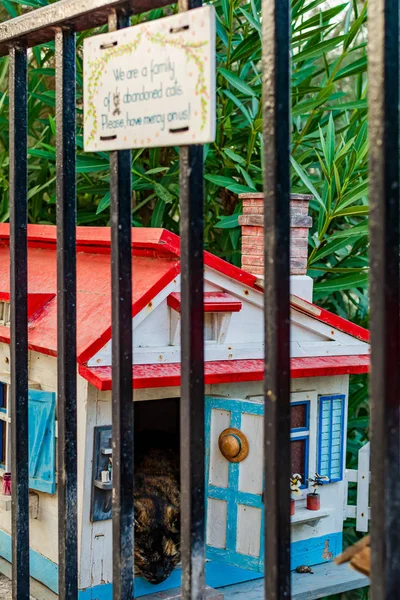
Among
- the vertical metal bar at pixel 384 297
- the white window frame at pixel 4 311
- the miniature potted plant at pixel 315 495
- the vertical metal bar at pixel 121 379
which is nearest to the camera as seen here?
the vertical metal bar at pixel 384 297

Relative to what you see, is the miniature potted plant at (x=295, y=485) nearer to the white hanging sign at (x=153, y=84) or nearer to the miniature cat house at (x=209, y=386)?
the miniature cat house at (x=209, y=386)

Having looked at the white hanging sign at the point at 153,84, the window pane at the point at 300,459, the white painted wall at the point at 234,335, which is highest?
the white hanging sign at the point at 153,84

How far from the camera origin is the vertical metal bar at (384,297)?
571mm

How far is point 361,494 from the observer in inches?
110

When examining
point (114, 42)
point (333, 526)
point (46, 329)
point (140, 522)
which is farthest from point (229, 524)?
point (114, 42)

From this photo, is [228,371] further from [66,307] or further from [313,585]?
[66,307]

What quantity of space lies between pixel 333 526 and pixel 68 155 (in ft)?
6.72

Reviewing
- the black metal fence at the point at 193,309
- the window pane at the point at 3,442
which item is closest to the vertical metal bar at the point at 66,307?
the black metal fence at the point at 193,309

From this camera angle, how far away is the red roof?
6.87 ft

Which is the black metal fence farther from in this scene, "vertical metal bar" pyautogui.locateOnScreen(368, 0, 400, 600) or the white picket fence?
the white picket fence

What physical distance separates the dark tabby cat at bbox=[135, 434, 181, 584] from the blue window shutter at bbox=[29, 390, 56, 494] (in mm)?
313

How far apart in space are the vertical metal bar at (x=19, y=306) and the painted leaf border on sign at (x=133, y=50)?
21 cm

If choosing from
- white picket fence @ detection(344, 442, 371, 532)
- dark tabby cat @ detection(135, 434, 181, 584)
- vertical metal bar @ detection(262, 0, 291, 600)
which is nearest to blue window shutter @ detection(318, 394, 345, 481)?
white picket fence @ detection(344, 442, 371, 532)

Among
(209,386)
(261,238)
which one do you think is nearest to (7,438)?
(209,386)
